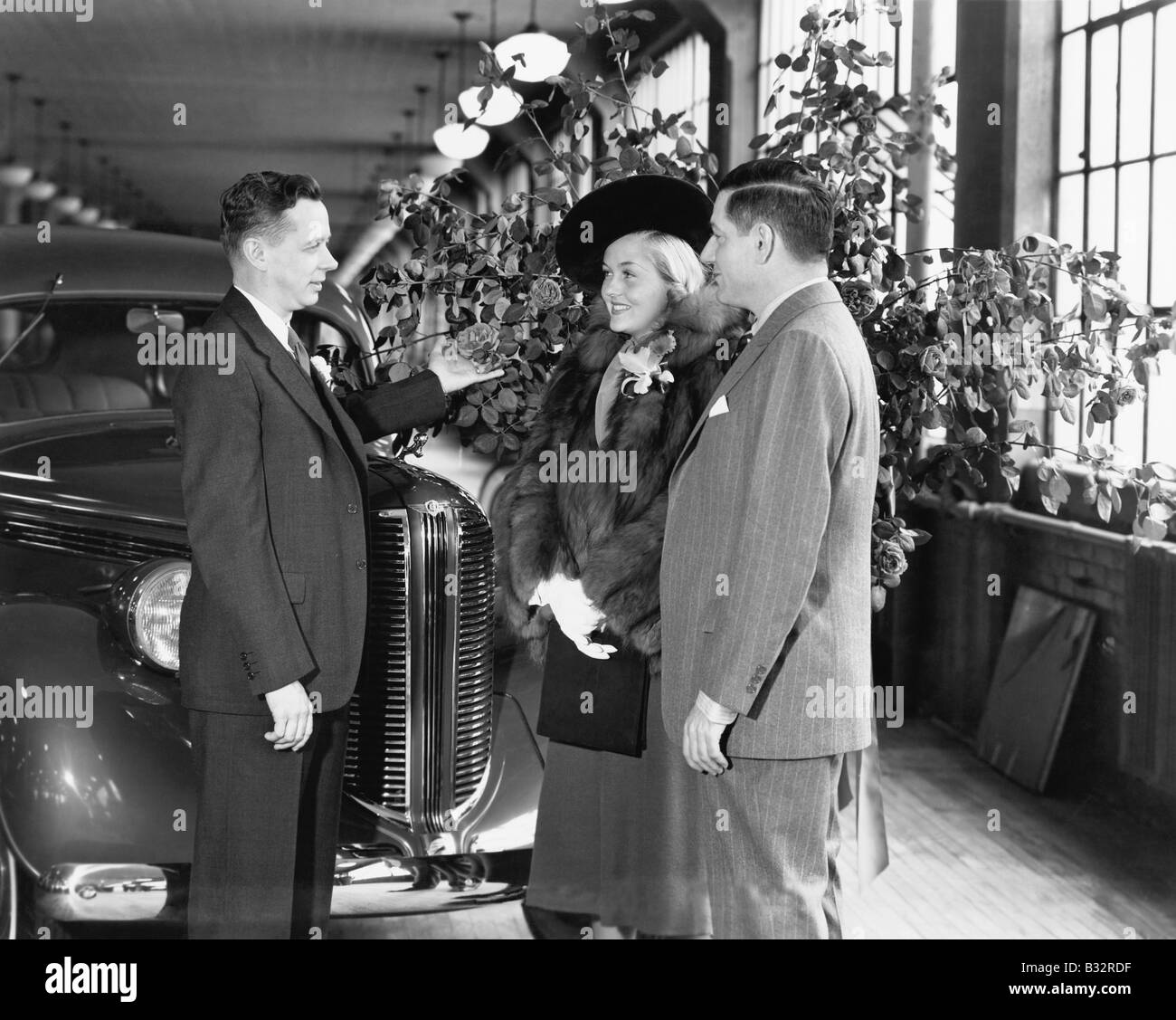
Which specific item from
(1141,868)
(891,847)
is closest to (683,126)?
(891,847)

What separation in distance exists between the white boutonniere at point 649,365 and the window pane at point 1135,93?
7.69 ft

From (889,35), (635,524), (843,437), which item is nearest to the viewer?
(843,437)

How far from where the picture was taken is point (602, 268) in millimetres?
2430

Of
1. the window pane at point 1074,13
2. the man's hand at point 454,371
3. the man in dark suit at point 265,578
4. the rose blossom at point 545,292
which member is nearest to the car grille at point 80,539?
the man in dark suit at point 265,578

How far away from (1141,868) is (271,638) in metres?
2.45

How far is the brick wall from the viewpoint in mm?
3480

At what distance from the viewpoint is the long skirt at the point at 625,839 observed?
232cm

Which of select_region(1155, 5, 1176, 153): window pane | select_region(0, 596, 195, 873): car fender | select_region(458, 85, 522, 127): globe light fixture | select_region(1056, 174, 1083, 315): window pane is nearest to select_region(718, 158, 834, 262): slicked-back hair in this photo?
select_region(458, 85, 522, 127): globe light fixture

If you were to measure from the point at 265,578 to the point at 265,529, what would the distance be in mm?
79

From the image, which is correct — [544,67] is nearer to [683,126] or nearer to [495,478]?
[683,126]

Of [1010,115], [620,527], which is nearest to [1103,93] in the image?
[1010,115]

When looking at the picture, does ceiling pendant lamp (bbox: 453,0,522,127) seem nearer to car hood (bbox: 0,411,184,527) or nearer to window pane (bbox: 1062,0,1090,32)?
car hood (bbox: 0,411,184,527)

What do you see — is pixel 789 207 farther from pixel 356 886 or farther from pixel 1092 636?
pixel 1092 636

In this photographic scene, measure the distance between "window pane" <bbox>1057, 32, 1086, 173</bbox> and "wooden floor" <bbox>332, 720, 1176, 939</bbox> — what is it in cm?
208
